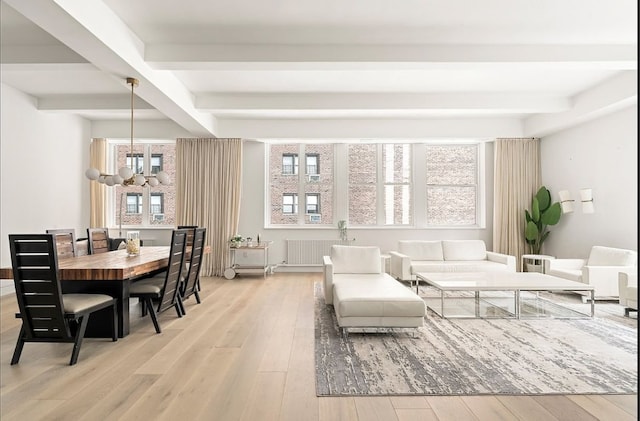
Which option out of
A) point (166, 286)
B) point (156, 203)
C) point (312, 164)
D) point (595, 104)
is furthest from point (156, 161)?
point (595, 104)

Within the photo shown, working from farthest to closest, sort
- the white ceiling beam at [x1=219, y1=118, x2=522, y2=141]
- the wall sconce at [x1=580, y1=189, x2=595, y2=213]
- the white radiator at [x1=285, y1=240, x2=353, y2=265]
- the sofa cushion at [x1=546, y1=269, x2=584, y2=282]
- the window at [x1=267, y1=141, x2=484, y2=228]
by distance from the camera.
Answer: the window at [x1=267, y1=141, x2=484, y2=228]
the white radiator at [x1=285, y1=240, x2=353, y2=265]
the white ceiling beam at [x1=219, y1=118, x2=522, y2=141]
the wall sconce at [x1=580, y1=189, x2=595, y2=213]
the sofa cushion at [x1=546, y1=269, x2=584, y2=282]

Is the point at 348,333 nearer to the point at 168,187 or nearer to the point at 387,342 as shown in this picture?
the point at 387,342

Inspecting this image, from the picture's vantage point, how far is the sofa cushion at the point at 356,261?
5.33 meters

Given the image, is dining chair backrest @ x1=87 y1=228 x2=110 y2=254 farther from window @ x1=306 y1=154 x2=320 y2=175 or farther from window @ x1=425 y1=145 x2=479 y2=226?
window @ x1=425 y1=145 x2=479 y2=226

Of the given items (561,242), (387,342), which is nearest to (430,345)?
(387,342)

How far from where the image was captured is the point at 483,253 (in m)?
7.10

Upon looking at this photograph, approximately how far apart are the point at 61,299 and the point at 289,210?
5.45 m

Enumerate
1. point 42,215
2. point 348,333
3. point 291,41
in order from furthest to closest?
point 42,215
point 291,41
point 348,333

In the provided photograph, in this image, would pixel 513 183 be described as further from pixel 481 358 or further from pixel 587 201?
pixel 481 358

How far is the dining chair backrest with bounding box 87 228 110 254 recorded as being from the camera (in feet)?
17.5

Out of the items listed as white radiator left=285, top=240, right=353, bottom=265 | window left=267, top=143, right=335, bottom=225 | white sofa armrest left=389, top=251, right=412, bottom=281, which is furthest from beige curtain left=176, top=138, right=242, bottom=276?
white sofa armrest left=389, top=251, right=412, bottom=281

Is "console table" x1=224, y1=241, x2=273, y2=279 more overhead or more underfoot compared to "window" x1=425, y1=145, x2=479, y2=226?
more underfoot

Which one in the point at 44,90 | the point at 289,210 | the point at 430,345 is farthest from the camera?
the point at 289,210

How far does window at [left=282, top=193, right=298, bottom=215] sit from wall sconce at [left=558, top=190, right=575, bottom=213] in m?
4.56
